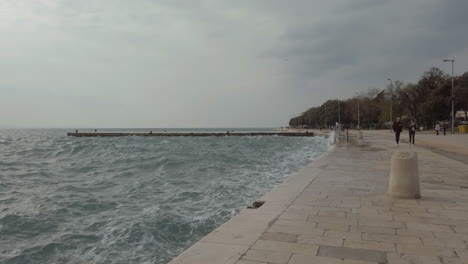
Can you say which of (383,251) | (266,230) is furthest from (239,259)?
(383,251)

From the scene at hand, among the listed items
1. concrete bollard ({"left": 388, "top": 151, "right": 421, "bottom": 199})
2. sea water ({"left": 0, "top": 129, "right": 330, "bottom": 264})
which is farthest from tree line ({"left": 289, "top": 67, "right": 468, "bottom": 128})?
concrete bollard ({"left": 388, "top": 151, "right": 421, "bottom": 199})

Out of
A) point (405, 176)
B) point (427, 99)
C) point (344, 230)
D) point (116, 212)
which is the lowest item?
point (116, 212)

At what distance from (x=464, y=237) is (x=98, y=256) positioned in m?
5.53

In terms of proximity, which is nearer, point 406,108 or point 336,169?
point 336,169

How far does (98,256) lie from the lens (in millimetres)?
6082

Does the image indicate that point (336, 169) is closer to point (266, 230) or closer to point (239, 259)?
point (266, 230)

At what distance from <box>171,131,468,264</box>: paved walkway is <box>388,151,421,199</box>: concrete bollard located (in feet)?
0.67

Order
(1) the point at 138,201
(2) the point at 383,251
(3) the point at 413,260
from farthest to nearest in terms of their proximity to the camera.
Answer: (1) the point at 138,201 < (2) the point at 383,251 < (3) the point at 413,260

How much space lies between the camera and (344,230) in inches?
183

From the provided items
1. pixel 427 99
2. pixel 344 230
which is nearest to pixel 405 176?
pixel 344 230

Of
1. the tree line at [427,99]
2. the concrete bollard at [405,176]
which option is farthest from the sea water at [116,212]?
the tree line at [427,99]

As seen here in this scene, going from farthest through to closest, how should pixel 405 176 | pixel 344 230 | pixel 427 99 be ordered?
pixel 427 99 < pixel 405 176 < pixel 344 230

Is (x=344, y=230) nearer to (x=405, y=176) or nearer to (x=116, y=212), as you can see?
(x=405, y=176)

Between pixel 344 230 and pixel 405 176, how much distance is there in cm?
267
